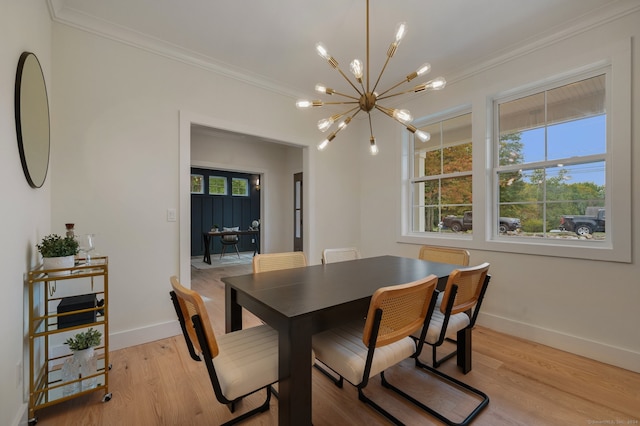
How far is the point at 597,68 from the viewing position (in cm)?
222

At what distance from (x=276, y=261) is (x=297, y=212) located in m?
4.18

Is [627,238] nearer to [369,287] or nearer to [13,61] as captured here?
[369,287]

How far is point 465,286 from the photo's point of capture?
5.14 feet

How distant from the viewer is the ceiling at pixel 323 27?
205cm

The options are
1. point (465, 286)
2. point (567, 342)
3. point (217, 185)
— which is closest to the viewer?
point (465, 286)

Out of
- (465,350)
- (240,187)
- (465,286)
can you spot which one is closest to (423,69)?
(465,286)

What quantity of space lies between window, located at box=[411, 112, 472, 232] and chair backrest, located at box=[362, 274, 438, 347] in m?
2.11

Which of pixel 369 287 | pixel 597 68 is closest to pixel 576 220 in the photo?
pixel 597 68

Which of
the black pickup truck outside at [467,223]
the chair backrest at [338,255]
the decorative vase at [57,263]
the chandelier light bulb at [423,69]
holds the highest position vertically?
the chandelier light bulb at [423,69]

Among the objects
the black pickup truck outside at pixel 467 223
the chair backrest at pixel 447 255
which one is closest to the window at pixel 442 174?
the black pickup truck outside at pixel 467 223

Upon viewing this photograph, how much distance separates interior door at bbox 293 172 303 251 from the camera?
621 centimetres

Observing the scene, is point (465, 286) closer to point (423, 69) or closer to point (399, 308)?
point (399, 308)

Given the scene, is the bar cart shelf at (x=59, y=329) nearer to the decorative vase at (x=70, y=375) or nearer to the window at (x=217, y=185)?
the decorative vase at (x=70, y=375)

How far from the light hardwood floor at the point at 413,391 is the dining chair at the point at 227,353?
0.54 m
